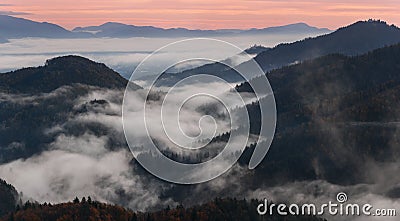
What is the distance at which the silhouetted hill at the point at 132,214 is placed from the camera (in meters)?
151

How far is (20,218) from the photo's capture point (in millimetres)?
150000

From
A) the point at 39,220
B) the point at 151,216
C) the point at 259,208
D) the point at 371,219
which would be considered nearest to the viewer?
the point at 39,220

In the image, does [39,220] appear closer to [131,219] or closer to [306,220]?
[131,219]

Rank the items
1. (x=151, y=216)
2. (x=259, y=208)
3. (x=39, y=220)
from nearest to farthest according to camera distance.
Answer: (x=39, y=220), (x=151, y=216), (x=259, y=208)

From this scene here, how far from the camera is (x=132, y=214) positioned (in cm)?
15762

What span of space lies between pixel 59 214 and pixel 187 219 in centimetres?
3344

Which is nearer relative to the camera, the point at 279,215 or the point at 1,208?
the point at 279,215

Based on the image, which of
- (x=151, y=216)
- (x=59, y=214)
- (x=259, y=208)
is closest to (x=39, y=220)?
(x=59, y=214)

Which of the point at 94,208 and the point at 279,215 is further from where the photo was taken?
the point at 279,215

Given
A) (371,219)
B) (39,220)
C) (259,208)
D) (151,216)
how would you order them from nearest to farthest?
1. (39,220)
2. (151,216)
3. (259,208)
4. (371,219)

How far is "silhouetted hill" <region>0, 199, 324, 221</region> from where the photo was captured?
151 meters

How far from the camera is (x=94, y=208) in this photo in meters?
154

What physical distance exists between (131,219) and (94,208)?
11.4 meters

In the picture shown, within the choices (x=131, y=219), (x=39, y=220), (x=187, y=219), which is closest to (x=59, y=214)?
(x=39, y=220)
